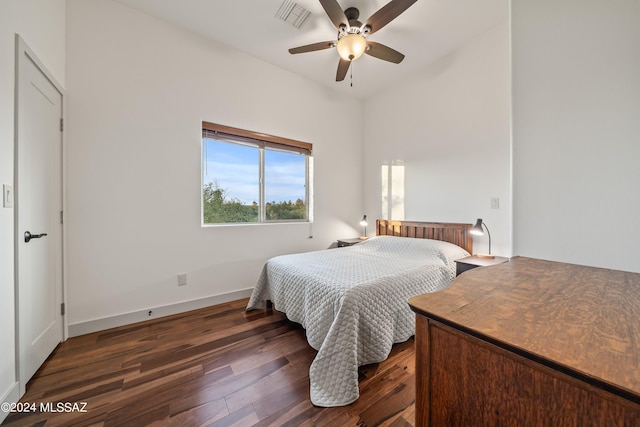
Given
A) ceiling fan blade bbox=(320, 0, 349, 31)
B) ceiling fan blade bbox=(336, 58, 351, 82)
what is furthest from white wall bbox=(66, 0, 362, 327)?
ceiling fan blade bbox=(320, 0, 349, 31)

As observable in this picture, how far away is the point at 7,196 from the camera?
1.27m

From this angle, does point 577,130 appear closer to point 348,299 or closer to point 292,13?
point 348,299

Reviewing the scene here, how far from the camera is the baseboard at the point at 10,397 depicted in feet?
3.97

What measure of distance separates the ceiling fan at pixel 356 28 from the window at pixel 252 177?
1158mm

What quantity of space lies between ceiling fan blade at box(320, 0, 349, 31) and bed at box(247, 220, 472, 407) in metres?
1.97

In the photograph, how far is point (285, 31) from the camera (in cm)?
245

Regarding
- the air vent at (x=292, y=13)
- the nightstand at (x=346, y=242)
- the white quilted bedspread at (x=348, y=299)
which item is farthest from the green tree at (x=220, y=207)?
the air vent at (x=292, y=13)

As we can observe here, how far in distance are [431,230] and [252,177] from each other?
237 centimetres

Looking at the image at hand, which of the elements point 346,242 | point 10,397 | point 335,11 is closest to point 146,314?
point 10,397

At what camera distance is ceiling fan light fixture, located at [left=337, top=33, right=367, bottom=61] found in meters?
1.96

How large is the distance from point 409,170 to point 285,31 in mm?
2209

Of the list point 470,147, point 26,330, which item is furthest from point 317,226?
point 26,330

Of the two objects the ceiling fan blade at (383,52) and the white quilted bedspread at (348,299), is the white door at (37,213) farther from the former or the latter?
the ceiling fan blade at (383,52)

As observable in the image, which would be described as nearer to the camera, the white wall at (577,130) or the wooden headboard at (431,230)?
the white wall at (577,130)
